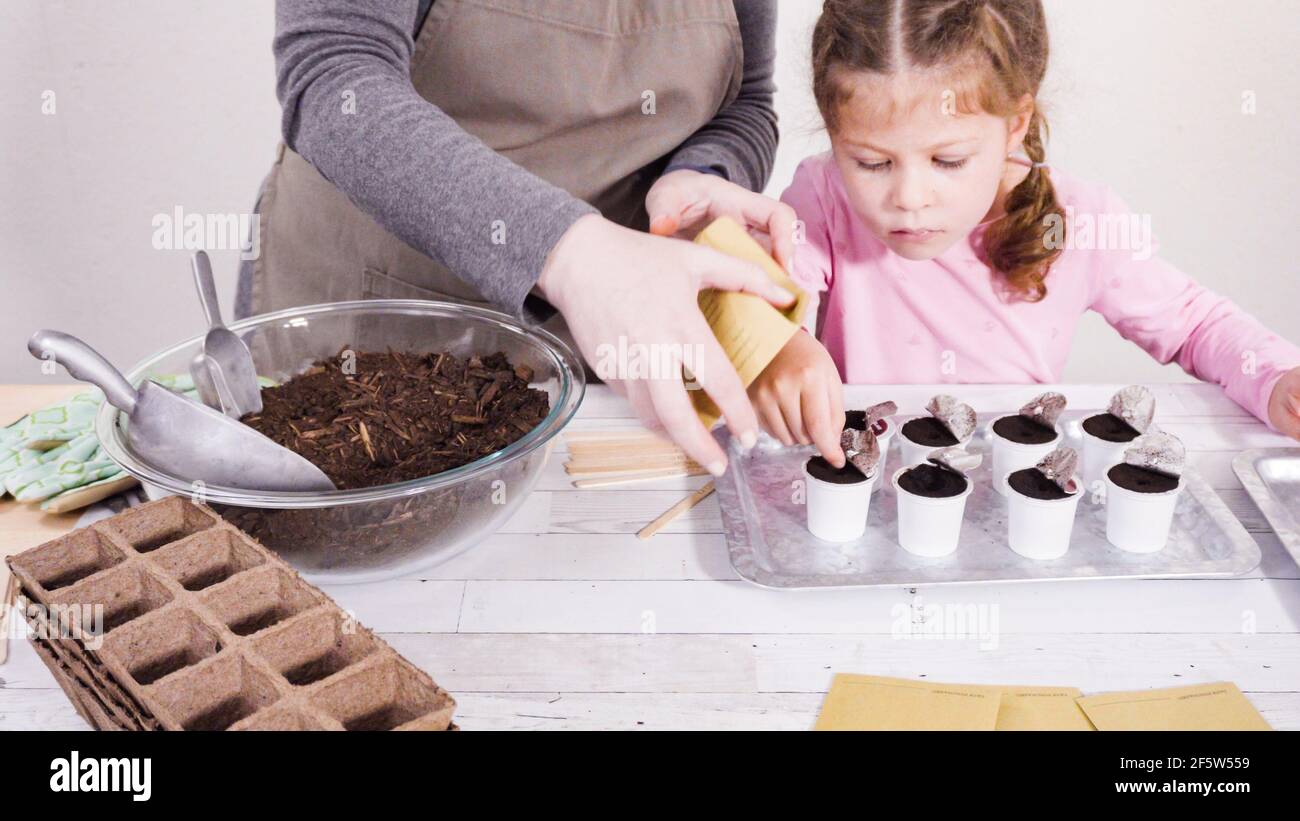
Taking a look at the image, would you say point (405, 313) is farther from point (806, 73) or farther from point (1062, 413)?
point (1062, 413)

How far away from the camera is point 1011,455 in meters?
1.31

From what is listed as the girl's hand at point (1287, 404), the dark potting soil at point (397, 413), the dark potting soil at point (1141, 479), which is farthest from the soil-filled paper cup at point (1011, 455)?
the dark potting soil at point (397, 413)

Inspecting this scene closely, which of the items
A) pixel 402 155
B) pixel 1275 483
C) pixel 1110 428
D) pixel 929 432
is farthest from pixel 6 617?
pixel 1275 483

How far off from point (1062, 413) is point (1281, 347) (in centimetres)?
38

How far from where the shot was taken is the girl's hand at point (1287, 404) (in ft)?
4.61

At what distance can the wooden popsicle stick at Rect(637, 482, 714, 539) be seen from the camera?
4.00 ft

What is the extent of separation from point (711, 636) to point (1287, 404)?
90 cm

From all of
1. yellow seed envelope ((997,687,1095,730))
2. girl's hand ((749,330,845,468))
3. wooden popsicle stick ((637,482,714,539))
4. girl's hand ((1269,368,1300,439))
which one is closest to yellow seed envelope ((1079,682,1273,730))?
yellow seed envelope ((997,687,1095,730))

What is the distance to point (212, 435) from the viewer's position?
1.04 m

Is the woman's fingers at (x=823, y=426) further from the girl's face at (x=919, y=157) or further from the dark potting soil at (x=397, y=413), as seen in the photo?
the girl's face at (x=919, y=157)

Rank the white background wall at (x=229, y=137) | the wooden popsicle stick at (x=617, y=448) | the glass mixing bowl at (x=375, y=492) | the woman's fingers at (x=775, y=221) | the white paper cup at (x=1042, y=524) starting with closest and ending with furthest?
the glass mixing bowl at (x=375, y=492), the white paper cup at (x=1042, y=524), the woman's fingers at (x=775, y=221), the wooden popsicle stick at (x=617, y=448), the white background wall at (x=229, y=137)

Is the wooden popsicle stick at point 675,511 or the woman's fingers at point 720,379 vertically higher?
the woman's fingers at point 720,379

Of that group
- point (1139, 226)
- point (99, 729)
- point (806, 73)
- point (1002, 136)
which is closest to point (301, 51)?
point (99, 729)

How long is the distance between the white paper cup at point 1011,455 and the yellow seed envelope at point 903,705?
390 millimetres
